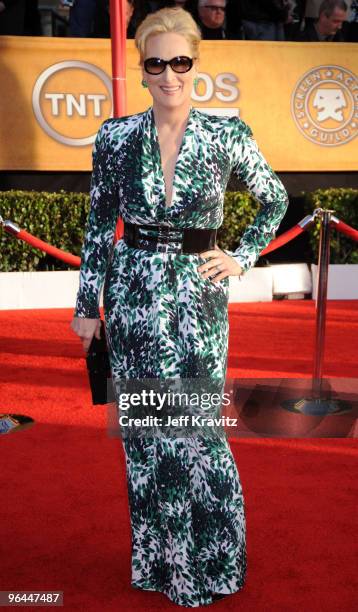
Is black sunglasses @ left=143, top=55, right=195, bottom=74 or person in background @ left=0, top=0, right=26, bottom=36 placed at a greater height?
black sunglasses @ left=143, top=55, right=195, bottom=74

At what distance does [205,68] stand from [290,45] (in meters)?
0.99

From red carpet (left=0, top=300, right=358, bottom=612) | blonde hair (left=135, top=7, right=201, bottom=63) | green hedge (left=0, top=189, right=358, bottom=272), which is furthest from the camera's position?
green hedge (left=0, top=189, right=358, bottom=272)

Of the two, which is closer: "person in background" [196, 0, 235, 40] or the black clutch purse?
the black clutch purse

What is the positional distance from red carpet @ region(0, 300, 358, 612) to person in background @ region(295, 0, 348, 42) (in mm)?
4933

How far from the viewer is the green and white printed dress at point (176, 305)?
9.37 ft

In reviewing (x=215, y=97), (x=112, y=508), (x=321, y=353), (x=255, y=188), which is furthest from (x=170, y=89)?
(x=215, y=97)

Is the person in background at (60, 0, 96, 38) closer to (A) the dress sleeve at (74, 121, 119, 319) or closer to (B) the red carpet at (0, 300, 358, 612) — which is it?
(B) the red carpet at (0, 300, 358, 612)

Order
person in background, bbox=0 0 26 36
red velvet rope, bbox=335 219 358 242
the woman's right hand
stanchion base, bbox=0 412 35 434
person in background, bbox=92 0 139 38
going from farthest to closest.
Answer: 1. person in background, bbox=92 0 139 38
2. person in background, bbox=0 0 26 36
3. red velvet rope, bbox=335 219 358 242
4. stanchion base, bbox=0 412 35 434
5. the woman's right hand

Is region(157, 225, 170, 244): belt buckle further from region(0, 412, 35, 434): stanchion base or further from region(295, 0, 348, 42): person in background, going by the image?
region(295, 0, 348, 42): person in background

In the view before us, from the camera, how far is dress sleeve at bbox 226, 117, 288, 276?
9.58 feet

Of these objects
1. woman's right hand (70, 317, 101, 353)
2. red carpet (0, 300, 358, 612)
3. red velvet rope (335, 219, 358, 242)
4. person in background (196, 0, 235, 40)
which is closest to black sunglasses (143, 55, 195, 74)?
woman's right hand (70, 317, 101, 353)

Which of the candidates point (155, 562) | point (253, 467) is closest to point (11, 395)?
point (253, 467)

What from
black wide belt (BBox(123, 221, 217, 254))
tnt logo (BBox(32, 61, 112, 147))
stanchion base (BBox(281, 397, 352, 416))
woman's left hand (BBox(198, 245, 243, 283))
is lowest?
stanchion base (BBox(281, 397, 352, 416))

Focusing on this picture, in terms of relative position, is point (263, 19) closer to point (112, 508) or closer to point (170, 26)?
point (112, 508)
